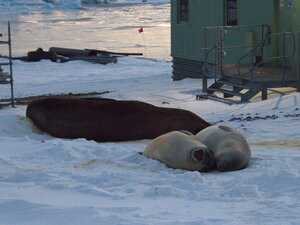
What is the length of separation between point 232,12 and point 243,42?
1130 millimetres

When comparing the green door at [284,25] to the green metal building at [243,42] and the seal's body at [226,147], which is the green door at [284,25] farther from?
the seal's body at [226,147]

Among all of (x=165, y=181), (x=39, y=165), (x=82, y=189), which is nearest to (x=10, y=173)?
(x=39, y=165)

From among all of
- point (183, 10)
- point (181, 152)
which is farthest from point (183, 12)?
point (181, 152)

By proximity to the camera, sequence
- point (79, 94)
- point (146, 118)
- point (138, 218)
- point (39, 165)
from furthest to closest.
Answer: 1. point (79, 94)
2. point (146, 118)
3. point (39, 165)
4. point (138, 218)

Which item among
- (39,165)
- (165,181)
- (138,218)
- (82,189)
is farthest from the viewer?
(39,165)

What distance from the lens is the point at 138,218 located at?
5.20 metres

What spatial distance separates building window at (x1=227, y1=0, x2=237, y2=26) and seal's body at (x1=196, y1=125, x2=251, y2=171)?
1059cm

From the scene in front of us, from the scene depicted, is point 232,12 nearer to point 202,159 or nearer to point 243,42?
point 243,42

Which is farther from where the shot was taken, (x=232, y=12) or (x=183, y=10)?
(x=183, y=10)

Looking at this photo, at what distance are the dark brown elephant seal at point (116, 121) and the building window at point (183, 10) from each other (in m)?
11.1

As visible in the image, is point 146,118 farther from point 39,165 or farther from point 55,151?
point 39,165

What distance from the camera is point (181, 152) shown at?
7.41 m

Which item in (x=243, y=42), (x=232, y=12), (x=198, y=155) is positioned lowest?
(x=198, y=155)

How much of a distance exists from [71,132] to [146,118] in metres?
1.07
